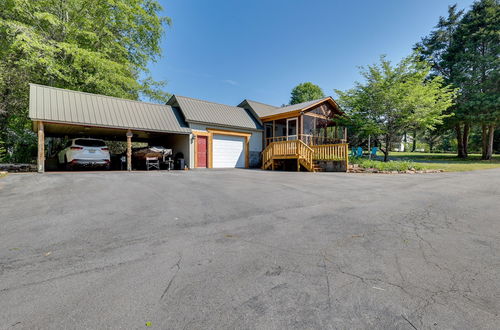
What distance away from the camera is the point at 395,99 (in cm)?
1343

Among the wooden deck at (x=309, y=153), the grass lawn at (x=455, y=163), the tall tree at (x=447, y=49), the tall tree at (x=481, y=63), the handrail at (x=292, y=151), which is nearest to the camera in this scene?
the wooden deck at (x=309, y=153)

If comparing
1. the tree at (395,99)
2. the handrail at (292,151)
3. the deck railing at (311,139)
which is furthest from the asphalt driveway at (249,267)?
the deck railing at (311,139)

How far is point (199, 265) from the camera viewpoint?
2.27m

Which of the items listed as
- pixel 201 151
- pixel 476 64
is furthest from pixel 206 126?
pixel 476 64

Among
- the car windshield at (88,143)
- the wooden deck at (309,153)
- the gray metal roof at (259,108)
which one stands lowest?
the wooden deck at (309,153)

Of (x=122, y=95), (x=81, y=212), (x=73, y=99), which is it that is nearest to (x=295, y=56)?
(x=122, y=95)

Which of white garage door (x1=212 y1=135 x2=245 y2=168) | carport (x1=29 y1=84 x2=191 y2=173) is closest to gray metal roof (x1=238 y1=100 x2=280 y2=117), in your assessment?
white garage door (x1=212 y1=135 x2=245 y2=168)

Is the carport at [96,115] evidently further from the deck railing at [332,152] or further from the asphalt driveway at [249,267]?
the deck railing at [332,152]

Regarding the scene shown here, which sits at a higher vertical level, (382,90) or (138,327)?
(382,90)

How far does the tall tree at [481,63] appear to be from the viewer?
1836 centimetres

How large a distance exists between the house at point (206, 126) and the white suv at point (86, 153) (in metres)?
0.91

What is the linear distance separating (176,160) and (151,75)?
1133cm

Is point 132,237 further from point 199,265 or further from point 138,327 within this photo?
point 138,327

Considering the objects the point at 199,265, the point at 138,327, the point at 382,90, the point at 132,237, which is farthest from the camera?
the point at 382,90
